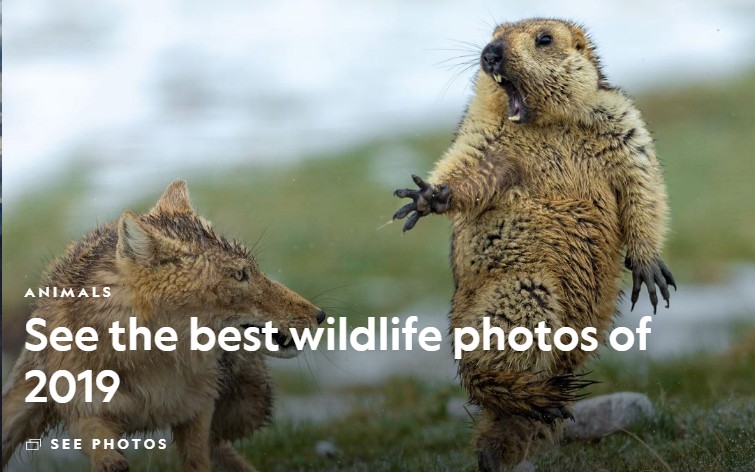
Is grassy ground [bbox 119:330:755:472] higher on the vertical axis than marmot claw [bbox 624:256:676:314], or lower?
lower

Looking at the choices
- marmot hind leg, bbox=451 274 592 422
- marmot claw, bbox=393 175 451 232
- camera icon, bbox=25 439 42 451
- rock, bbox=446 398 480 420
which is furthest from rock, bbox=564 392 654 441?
camera icon, bbox=25 439 42 451

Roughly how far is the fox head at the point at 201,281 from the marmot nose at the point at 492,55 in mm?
1861

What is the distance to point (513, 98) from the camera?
6.53 meters

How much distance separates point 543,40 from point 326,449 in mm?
3701

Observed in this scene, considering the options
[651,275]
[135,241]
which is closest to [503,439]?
[651,275]

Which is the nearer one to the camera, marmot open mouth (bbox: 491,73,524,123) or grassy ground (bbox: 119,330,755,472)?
marmot open mouth (bbox: 491,73,524,123)

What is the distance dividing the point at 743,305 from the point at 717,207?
3.88m

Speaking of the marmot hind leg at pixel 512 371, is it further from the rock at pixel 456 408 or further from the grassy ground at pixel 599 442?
the rock at pixel 456 408

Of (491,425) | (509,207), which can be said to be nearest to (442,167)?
(509,207)

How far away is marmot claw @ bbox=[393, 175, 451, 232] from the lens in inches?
226

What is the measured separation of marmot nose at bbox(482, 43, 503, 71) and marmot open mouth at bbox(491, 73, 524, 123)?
0.08 meters

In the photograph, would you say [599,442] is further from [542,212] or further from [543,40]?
[543,40]

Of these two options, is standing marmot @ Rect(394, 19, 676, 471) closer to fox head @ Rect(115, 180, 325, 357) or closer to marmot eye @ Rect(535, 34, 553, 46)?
marmot eye @ Rect(535, 34, 553, 46)

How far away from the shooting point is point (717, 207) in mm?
16234
